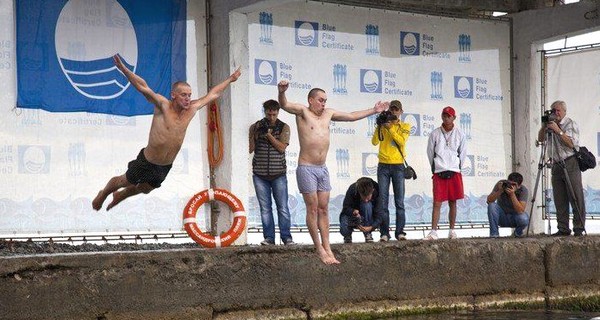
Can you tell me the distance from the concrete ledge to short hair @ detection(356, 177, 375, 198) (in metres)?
1.61

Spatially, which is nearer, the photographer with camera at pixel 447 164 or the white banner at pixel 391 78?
the photographer with camera at pixel 447 164

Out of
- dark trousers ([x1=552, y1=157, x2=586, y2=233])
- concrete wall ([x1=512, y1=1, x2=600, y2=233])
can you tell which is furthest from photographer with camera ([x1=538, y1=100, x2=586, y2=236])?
concrete wall ([x1=512, y1=1, x2=600, y2=233])

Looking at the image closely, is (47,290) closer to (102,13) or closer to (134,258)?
(134,258)

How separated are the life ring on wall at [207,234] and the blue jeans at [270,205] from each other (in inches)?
33.3

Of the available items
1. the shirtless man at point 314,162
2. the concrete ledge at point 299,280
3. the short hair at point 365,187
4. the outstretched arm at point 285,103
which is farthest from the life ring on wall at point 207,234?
the outstretched arm at point 285,103

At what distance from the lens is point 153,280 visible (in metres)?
11.5

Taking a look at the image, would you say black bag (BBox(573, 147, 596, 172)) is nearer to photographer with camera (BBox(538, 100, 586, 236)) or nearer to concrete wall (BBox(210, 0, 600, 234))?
photographer with camera (BBox(538, 100, 586, 236))

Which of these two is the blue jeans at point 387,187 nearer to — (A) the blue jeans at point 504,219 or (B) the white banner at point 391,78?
(B) the white banner at point 391,78

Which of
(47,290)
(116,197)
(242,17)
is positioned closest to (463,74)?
(242,17)

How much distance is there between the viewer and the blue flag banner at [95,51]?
50.1 feet

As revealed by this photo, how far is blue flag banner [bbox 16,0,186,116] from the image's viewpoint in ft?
50.1

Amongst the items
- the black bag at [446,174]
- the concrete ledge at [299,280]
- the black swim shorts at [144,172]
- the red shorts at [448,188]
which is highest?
the black swim shorts at [144,172]

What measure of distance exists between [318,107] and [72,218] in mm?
4716

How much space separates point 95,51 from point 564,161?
20.8 ft
